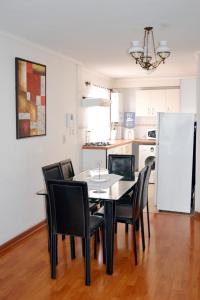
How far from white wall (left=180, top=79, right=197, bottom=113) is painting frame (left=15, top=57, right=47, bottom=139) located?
2994 millimetres

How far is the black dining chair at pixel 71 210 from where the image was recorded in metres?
2.88

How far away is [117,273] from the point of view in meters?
3.23

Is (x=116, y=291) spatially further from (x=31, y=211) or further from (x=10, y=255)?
(x=31, y=211)

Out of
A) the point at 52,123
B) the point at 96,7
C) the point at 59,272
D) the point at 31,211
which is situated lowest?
the point at 59,272

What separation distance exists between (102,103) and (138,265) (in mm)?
3402

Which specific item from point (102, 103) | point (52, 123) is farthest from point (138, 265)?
point (102, 103)

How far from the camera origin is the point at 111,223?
315 cm

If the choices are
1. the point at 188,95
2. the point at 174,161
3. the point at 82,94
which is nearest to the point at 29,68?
the point at 82,94

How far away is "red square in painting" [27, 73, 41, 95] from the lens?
4.19m

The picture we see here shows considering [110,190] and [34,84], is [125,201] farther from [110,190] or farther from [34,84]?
[34,84]

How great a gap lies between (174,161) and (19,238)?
260 cm

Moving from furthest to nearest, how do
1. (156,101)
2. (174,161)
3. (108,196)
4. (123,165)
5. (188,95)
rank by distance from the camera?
(156,101), (188,95), (174,161), (123,165), (108,196)

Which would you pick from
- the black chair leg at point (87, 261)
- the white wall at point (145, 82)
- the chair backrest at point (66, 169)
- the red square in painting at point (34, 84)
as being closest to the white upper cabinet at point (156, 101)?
the white wall at point (145, 82)

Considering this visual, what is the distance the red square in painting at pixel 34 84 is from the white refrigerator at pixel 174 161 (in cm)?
194
